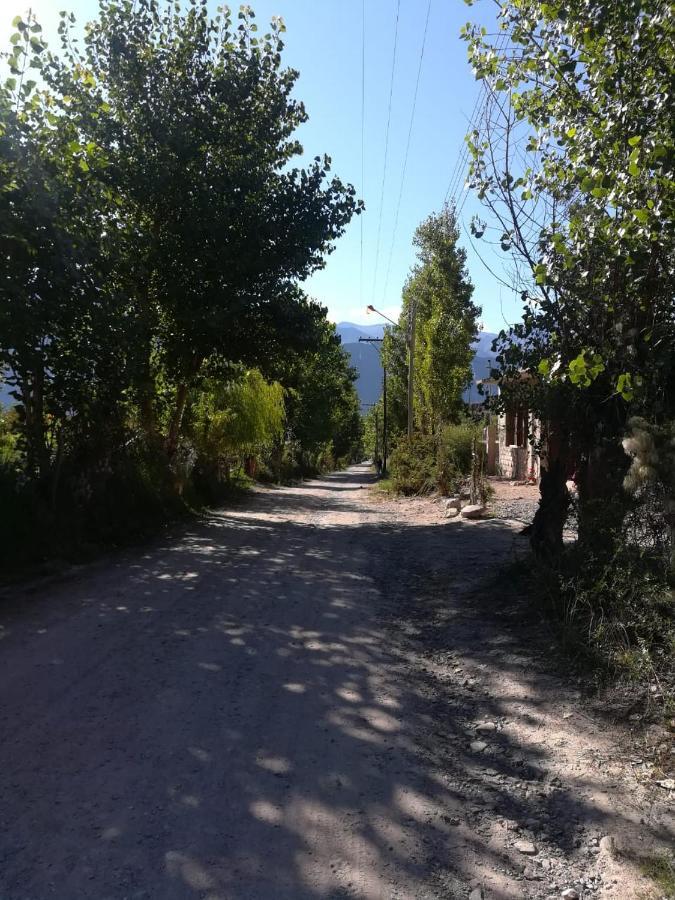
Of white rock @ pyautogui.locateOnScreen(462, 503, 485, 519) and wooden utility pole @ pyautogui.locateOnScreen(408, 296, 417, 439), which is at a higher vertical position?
wooden utility pole @ pyautogui.locateOnScreen(408, 296, 417, 439)

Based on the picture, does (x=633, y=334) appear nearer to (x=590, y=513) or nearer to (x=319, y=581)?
(x=590, y=513)

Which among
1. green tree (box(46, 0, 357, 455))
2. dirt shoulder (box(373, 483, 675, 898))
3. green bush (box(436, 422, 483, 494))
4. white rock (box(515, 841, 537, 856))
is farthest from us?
green bush (box(436, 422, 483, 494))

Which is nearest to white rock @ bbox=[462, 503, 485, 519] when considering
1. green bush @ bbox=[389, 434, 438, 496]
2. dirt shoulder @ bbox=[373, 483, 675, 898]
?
green bush @ bbox=[389, 434, 438, 496]

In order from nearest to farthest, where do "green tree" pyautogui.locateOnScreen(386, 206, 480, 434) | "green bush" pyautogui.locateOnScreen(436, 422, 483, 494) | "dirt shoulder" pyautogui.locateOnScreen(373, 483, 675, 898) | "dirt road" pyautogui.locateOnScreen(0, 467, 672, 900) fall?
"dirt road" pyautogui.locateOnScreen(0, 467, 672, 900)
"dirt shoulder" pyautogui.locateOnScreen(373, 483, 675, 898)
"green bush" pyautogui.locateOnScreen(436, 422, 483, 494)
"green tree" pyautogui.locateOnScreen(386, 206, 480, 434)

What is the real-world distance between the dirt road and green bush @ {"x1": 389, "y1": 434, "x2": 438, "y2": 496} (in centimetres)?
1468

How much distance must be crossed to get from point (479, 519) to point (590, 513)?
7957 millimetres

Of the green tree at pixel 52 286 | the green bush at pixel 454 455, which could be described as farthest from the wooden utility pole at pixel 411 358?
the green tree at pixel 52 286

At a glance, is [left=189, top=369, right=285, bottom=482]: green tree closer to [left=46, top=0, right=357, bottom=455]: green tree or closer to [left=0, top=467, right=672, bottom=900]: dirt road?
[left=46, top=0, right=357, bottom=455]: green tree

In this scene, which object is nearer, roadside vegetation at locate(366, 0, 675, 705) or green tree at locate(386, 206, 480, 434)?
roadside vegetation at locate(366, 0, 675, 705)

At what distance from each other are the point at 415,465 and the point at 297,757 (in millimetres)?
19650

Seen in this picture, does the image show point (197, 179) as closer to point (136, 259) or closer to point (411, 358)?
point (136, 259)

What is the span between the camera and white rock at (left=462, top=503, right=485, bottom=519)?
14.4m

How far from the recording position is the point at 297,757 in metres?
4.02

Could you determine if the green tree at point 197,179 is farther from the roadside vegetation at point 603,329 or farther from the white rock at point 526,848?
the white rock at point 526,848
